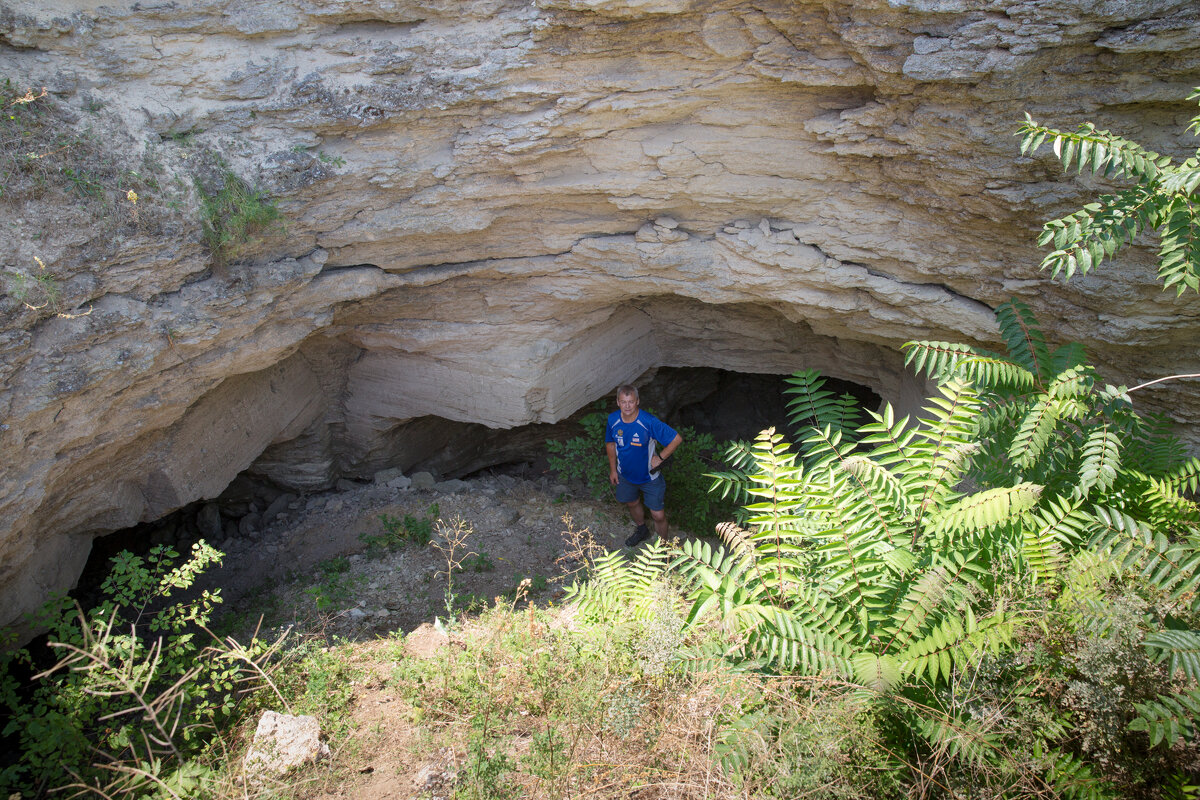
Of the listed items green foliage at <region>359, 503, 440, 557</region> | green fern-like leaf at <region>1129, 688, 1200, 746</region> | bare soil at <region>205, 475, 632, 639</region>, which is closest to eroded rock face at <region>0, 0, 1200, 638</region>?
bare soil at <region>205, 475, 632, 639</region>

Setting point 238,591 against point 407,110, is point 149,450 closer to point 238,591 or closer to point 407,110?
point 238,591

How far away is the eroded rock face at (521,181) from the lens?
373cm

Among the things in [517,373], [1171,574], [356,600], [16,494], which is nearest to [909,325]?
[1171,574]

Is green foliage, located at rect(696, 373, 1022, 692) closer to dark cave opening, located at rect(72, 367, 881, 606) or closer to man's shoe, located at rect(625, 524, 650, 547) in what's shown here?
man's shoe, located at rect(625, 524, 650, 547)

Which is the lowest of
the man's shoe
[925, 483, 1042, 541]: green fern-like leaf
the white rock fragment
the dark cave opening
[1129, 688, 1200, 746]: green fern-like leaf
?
the dark cave opening

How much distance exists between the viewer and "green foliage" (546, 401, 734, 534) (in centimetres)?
579

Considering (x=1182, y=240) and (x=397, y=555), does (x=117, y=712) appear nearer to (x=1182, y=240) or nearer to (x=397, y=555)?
(x=397, y=555)

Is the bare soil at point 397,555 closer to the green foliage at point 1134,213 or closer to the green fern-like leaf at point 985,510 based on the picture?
the green fern-like leaf at point 985,510

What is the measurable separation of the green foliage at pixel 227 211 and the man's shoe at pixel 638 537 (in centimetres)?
340

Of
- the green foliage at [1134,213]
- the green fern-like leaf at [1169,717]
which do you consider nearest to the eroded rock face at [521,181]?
the green foliage at [1134,213]

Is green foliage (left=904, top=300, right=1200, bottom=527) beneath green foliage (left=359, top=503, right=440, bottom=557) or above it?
above

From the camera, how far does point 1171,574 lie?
2.54 m

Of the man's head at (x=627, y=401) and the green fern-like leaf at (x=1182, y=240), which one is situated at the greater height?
the green fern-like leaf at (x=1182, y=240)

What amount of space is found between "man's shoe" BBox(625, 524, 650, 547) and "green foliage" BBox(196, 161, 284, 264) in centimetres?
340
